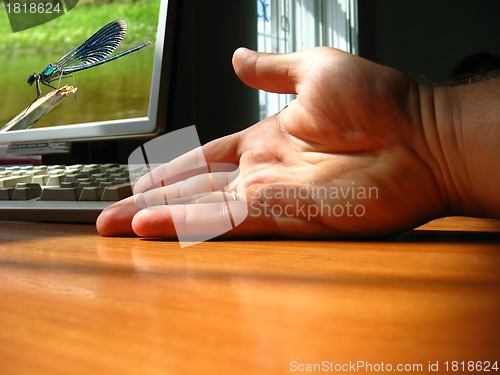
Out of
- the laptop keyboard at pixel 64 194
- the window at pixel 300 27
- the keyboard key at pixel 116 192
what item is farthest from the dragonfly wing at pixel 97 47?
the window at pixel 300 27

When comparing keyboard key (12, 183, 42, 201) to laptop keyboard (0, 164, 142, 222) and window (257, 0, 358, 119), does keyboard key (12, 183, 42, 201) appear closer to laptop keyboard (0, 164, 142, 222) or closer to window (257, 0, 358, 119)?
laptop keyboard (0, 164, 142, 222)

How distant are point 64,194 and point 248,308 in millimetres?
439

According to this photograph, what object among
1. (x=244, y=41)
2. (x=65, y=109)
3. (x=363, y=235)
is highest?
(x=244, y=41)

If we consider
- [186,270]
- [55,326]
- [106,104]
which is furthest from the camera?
[106,104]

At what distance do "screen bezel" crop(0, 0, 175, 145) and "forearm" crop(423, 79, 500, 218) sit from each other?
1.44 ft

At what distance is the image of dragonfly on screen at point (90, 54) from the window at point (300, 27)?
20.5 inches

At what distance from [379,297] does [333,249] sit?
6.0 inches

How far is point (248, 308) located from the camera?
0.83ft

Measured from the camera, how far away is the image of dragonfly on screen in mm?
859

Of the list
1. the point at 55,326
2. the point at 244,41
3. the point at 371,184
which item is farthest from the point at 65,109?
the point at 55,326

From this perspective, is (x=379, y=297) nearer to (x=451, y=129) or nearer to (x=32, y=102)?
(x=451, y=129)

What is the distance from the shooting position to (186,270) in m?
0.34

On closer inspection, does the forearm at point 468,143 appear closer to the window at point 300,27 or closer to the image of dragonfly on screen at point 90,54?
the image of dragonfly on screen at point 90,54

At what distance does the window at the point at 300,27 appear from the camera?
4.65ft
